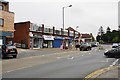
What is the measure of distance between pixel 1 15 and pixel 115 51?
2099cm

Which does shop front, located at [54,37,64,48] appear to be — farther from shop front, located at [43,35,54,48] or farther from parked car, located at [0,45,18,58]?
parked car, located at [0,45,18,58]

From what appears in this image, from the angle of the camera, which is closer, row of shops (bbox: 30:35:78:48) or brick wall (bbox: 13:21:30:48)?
brick wall (bbox: 13:21:30:48)

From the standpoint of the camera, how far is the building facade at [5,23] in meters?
27.1

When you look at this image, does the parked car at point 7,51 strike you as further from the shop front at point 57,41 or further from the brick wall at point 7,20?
the shop front at point 57,41

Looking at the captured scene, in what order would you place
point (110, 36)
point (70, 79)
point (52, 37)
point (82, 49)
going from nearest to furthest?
A: point (70, 79)
point (82, 49)
point (52, 37)
point (110, 36)

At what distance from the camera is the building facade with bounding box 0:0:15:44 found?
2709 cm

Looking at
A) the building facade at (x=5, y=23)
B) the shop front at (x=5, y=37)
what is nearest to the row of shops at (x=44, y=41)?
the shop front at (x=5, y=37)

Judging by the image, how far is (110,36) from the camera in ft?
A: 342

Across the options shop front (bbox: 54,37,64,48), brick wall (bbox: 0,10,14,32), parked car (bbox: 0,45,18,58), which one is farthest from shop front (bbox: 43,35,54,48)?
parked car (bbox: 0,45,18,58)

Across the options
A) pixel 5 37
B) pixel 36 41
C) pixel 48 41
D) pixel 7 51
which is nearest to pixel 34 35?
pixel 36 41

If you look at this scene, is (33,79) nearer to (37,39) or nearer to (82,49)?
(82,49)

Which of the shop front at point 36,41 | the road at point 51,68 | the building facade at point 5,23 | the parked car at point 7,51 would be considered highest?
the building facade at point 5,23

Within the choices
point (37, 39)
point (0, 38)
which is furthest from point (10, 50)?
point (37, 39)

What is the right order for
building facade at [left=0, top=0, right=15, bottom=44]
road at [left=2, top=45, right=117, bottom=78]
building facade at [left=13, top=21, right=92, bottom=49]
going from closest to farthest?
road at [left=2, top=45, right=117, bottom=78] → building facade at [left=0, top=0, right=15, bottom=44] → building facade at [left=13, top=21, right=92, bottom=49]
